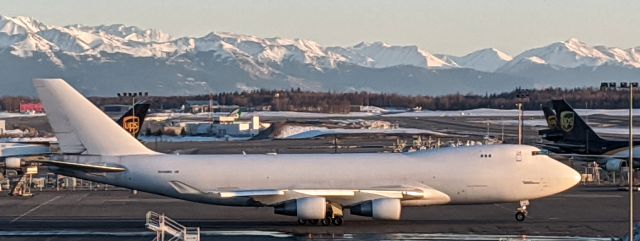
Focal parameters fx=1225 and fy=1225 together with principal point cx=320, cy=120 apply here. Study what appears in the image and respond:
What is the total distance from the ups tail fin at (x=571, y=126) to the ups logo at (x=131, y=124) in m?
25.7

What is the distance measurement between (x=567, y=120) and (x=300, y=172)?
33181 millimetres

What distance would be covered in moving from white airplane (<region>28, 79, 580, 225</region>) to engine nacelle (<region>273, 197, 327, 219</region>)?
38 cm

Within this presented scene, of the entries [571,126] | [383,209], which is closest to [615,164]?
[571,126]

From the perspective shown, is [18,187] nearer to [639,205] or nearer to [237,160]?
[237,160]

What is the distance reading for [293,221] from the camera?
46.9m

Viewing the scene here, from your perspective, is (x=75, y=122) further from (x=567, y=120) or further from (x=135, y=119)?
(x=567, y=120)

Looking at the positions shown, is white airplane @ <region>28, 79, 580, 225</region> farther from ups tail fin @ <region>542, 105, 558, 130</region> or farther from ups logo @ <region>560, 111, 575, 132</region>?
ups tail fin @ <region>542, 105, 558, 130</region>

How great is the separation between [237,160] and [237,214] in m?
5.38

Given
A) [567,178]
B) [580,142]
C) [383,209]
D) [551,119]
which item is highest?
[551,119]

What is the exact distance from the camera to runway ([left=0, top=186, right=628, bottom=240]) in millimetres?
42281

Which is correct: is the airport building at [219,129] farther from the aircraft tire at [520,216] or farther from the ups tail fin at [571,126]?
the aircraft tire at [520,216]

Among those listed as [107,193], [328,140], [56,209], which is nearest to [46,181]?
[107,193]

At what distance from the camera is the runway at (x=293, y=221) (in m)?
42.3

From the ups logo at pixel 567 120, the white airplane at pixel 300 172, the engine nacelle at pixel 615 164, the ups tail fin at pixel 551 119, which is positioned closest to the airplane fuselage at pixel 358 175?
the white airplane at pixel 300 172
